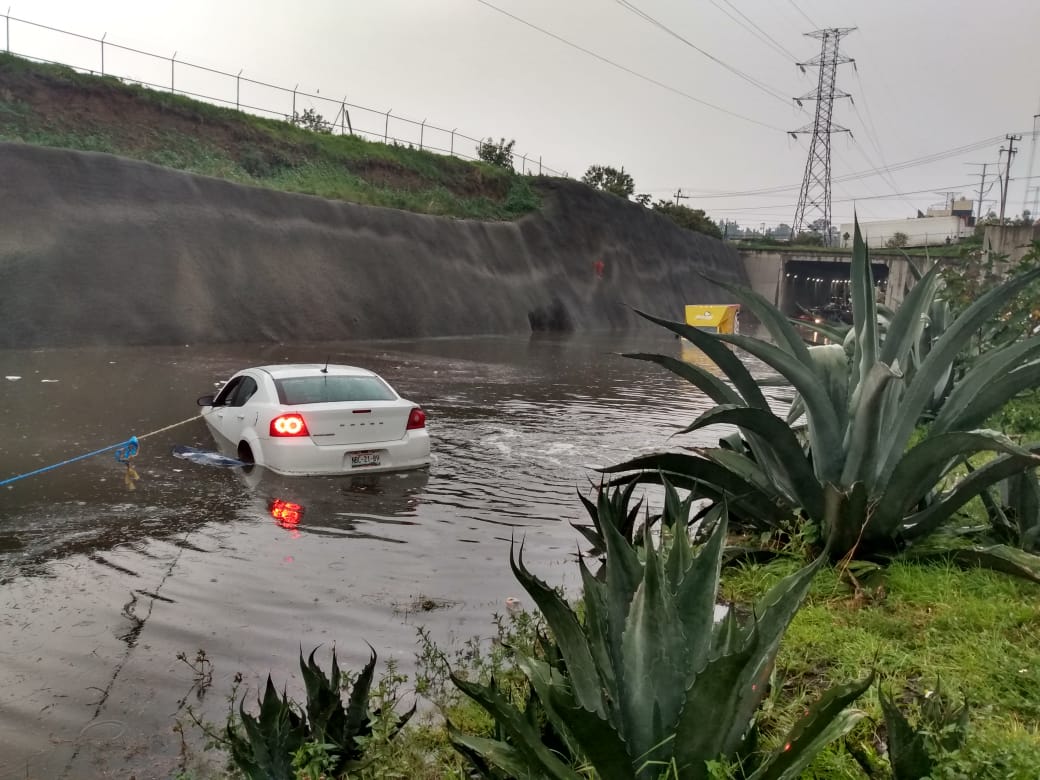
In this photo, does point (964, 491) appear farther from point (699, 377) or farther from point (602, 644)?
point (602, 644)

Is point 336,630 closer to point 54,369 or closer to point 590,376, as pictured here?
point 54,369

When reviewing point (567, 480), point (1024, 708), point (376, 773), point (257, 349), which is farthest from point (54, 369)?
point (1024, 708)

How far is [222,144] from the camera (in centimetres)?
3625

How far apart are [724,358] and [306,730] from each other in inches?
116

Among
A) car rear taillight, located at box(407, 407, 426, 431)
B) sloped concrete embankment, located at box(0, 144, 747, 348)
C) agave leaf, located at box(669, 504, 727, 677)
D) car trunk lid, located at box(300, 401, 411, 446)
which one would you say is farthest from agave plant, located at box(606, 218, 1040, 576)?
sloped concrete embankment, located at box(0, 144, 747, 348)

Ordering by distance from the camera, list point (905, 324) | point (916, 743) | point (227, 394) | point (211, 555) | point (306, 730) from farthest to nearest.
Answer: point (227, 394) → point (211, 555) → point (905, 324) → point (306, 730) → point (916, 743)

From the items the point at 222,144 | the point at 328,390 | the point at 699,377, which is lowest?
the point at 328,390

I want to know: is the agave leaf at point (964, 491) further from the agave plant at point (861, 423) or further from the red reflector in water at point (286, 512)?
the red reflector in water at point (286, 512)

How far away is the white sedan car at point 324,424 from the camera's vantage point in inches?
397

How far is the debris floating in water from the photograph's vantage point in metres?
10.6

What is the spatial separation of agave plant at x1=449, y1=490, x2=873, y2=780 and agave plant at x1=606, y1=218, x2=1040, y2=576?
1729mm

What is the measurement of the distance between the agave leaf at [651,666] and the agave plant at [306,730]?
1.14 meters

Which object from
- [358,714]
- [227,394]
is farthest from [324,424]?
[358,714]

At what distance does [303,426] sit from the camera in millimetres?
10078
